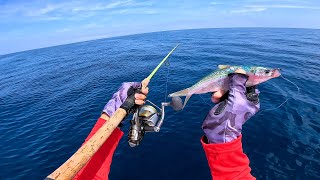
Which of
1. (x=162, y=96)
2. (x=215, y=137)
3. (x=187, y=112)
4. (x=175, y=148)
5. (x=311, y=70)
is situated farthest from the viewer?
(x=311, y=70)

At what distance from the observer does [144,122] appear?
5.09m

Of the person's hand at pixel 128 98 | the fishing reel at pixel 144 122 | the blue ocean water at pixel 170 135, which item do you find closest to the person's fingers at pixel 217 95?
the fishing reel at pixel 144 122

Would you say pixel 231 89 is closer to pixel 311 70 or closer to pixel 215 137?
pixel 215 137

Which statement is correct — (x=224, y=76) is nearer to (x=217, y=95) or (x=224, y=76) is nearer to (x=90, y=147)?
(x=217, y=95)

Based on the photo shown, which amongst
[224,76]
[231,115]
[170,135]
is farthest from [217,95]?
[170,135]

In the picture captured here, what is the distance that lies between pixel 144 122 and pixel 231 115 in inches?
94.7

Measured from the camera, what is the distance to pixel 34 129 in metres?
15.6

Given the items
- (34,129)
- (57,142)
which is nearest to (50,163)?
(57,142)

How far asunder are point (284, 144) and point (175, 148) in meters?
5.31

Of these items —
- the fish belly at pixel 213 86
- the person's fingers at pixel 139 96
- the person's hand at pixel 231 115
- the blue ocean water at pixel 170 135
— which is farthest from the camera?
the blue ocean water at pixel 170 135

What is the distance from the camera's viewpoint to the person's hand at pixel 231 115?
126 inches

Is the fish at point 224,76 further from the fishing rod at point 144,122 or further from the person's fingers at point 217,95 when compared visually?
the fishing rod at point 144,122

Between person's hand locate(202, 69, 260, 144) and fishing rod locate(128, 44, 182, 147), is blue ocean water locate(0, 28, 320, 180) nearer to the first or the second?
fishing rod locate(128, 44, 182, 147)

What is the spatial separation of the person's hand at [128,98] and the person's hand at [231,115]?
1781 mm
